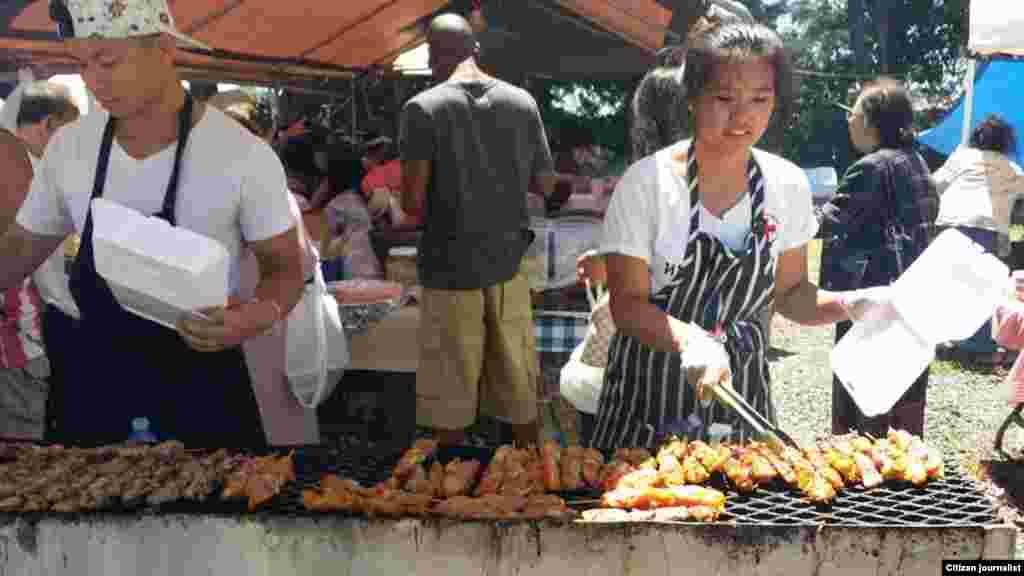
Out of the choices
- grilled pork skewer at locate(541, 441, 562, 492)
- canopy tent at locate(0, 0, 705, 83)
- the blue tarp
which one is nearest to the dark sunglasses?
grilled pork skewer at locate(541, 441, 562, 492)

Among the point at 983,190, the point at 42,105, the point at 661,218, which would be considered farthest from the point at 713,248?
the point at 983,190

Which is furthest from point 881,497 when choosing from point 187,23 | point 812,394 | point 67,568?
point 187,23

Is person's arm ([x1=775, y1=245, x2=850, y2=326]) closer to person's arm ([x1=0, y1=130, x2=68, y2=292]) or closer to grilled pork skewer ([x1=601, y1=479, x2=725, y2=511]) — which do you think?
grilled pork skewer ([x1=601, y1=479, x2=725, y2=511])

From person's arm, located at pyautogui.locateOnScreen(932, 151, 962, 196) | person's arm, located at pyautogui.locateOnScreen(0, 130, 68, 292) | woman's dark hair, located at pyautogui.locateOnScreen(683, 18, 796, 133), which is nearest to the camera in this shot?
woman's dark hair, located at pyautogui.locateOnScreen(683, 18, 796, 133)

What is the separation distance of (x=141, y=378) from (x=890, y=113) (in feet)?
13.5

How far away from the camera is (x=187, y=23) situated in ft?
22.4

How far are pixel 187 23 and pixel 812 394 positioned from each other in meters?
5.22

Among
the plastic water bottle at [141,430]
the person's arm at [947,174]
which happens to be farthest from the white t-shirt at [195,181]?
the person's arm at [947,174]

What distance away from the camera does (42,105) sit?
4.48 meters

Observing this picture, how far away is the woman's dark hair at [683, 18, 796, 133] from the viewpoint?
2.44 meters

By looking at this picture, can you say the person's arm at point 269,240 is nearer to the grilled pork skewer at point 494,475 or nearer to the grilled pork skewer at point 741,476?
the grilled pork skewer at point 494,475

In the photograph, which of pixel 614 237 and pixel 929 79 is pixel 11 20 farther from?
pixel 929 79

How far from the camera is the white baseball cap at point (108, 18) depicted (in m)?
2.39

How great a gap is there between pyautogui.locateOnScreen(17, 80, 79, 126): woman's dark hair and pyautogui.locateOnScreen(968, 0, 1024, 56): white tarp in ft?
20.0
